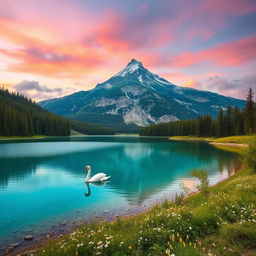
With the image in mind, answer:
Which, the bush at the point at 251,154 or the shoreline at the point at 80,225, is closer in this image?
the shoreline at the point at 80,225

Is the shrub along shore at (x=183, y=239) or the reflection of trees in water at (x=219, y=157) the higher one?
the shrub along shore at (x=183, y=239)

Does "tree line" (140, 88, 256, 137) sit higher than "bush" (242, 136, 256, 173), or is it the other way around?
"tree line" (140, 88, 256, 137)

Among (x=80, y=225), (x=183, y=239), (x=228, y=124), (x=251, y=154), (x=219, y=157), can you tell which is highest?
(x=228, y=124)

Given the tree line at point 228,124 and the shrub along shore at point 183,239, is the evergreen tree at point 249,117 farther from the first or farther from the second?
the shrub along shore at point 183,239

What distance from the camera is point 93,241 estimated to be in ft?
26.2

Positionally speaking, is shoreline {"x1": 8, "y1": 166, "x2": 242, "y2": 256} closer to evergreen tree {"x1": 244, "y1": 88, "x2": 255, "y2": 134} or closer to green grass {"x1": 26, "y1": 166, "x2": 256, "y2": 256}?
green grass {"x1": 26, "y1": 166, "x2": 256, "y2": 256}

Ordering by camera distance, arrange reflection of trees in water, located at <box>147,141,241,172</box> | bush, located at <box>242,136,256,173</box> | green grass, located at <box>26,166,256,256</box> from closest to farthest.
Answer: green grass, located at <box>26,166,256,256</box> → bush, located at <box>242,136,256,173</box> → reflection of trees in water, located at <box>147,141,241,172</box>

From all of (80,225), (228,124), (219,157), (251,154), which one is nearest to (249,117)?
(228,124)

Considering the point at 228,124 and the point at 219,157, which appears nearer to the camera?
the point at 219,157

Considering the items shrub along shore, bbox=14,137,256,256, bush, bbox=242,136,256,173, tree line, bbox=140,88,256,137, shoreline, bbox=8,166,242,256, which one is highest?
tree line, bbox=140,88,256,137

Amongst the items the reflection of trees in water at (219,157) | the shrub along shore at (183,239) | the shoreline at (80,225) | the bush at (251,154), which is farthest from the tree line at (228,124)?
the shrub along shore at (183,239)

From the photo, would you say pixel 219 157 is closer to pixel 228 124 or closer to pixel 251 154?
pixel 251 154

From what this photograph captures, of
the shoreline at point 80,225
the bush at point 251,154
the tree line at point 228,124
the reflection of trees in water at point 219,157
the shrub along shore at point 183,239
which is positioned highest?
the tree line at point 228,124

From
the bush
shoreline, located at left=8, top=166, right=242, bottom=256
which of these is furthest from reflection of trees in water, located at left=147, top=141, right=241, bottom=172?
shoreline, located at left=8, top=166, right=242, bottom=256
